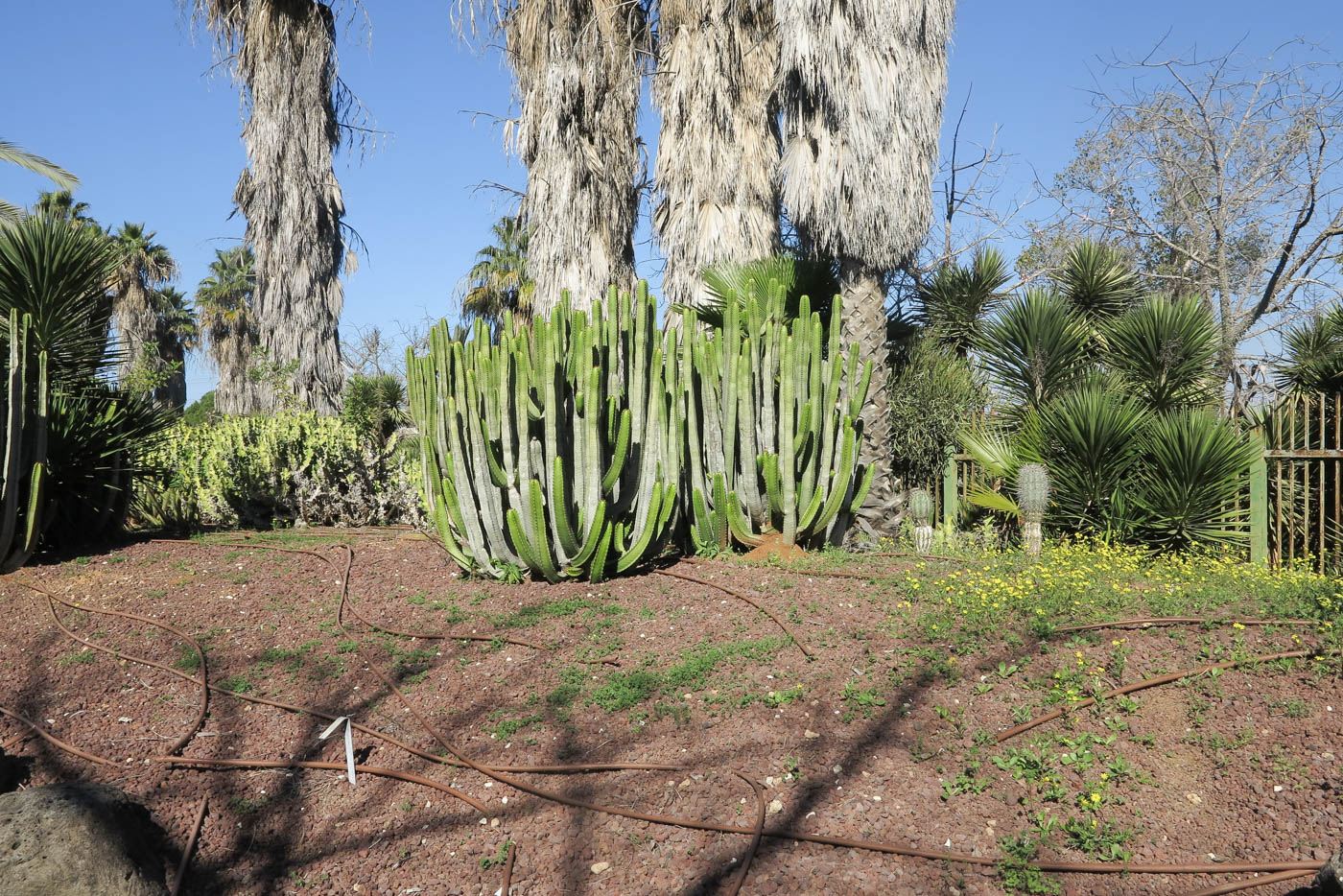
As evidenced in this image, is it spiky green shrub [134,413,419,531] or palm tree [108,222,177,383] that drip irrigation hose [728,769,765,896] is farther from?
palm tree [108,222,177,383]

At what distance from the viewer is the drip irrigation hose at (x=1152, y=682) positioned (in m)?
4.10

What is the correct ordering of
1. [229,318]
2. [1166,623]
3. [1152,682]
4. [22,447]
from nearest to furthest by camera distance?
[1152,682] < [1166,623] < [22,447] < [229,318]

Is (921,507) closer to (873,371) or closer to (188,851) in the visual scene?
(873,371)

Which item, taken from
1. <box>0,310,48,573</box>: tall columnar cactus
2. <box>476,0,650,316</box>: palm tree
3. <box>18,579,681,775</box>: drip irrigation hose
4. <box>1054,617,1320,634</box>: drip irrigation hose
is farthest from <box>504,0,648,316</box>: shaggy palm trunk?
<box>1054,617,1320,634</box>: drip irrigation hose

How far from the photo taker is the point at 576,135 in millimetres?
14086

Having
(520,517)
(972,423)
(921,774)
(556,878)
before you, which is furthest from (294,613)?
(972,423)

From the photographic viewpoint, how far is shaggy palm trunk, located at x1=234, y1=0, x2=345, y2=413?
16688 millimetres

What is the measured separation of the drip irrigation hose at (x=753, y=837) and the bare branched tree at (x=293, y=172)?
1447cm

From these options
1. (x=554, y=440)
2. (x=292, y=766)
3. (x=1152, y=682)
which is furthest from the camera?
(x=554, y=440)

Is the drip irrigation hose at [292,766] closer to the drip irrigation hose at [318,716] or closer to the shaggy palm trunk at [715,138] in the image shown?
the drip irrigation hose at [318,716]

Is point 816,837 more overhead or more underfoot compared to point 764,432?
more underfoot

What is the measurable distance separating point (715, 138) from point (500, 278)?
11.5 meters

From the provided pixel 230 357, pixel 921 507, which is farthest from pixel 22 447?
pixel 230 357

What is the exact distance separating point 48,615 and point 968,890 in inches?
225
